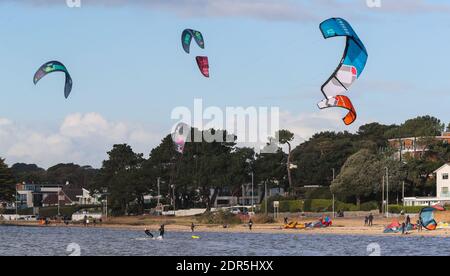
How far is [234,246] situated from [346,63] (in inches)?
509

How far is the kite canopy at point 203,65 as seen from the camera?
5003 centimetres

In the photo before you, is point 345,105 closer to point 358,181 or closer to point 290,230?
point 290,230

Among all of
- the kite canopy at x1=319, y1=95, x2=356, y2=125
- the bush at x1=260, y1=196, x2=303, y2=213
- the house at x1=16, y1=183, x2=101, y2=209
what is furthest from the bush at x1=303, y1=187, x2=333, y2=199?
the house at x1=16, y1=183, x2=101, y2=209

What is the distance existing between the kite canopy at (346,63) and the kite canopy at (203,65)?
7.97m

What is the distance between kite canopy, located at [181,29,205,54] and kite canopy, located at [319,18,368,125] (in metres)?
8.26

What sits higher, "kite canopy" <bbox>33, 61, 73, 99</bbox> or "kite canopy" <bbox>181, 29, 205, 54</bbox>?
"kite canopy" <bbox>181, 29, 205, 54</bbox>

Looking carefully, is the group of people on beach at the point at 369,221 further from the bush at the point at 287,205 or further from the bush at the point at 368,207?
the bush at the point at 287,205

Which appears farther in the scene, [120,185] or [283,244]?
[120,185]

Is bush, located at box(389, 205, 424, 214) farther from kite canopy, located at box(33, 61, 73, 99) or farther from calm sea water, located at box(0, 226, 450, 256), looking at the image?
kite canopy, located at box(33, 61, 73, 99)

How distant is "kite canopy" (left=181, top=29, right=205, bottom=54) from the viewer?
49969mm
